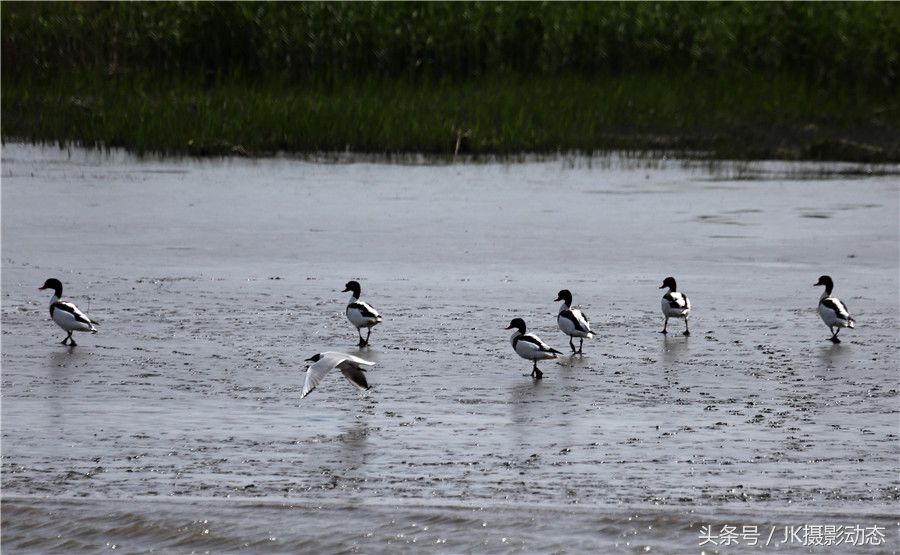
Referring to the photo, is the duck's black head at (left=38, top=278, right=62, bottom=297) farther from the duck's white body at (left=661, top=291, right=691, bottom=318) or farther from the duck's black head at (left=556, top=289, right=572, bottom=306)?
the duck's white body at (left=661, top=291, right=691, bottom=318)

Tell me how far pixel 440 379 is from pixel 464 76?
26306 millimetres

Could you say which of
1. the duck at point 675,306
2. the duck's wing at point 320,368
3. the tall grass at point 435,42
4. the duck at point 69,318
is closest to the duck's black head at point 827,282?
the duck at point 675,306

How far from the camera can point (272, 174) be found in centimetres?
2636

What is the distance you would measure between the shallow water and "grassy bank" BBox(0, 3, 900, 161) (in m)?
7.58

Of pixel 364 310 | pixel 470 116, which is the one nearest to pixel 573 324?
pixel 364 310

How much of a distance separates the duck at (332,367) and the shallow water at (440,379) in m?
0.19

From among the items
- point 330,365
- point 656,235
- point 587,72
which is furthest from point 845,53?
point 330,365

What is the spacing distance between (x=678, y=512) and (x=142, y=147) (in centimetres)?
2206

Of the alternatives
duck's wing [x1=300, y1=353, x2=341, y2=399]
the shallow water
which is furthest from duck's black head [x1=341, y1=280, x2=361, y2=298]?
duck's wing [x1=300, y1=353, x2=341, y2=399]

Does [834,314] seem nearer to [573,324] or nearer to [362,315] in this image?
[573,324]

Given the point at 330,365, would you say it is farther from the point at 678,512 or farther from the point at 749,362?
the point at 749,362

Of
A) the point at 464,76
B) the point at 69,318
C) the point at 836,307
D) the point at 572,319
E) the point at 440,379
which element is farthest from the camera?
the point at 464,76

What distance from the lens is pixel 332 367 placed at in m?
10.4

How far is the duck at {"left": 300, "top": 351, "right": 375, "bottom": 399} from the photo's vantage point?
33.6ft
